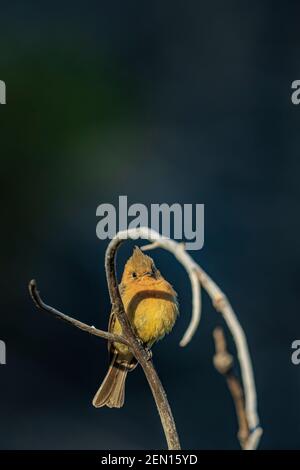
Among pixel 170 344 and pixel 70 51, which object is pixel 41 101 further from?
pixel 170 344

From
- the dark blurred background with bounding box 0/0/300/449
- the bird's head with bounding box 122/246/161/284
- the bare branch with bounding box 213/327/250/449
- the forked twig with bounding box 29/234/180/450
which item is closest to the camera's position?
the bare branch with bounding box 213/327/250/449

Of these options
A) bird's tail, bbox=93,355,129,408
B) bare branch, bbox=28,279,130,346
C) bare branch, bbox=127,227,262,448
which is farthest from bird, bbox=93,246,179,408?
bare branch, bbox=127,227,262,448

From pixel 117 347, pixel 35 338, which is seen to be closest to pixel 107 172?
pixel 35 338

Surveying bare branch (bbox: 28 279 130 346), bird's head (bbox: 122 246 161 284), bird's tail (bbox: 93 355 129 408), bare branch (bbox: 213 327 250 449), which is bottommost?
bird's tail (bbox: 93 355 129 408)

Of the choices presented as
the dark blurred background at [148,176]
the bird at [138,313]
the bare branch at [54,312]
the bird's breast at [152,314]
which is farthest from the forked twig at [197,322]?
the dark blurred background at [148,176]

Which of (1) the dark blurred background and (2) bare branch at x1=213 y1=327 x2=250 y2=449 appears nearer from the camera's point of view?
(2) bare branch at x1=213 y1=327 x2=250 y2=449

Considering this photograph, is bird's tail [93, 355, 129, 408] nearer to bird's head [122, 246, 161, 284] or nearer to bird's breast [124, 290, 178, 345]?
bird's breast [124, 290, 178, 345]

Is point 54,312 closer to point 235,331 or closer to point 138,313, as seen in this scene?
point 235,331
